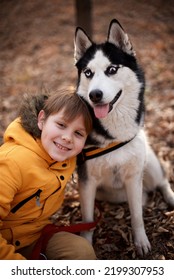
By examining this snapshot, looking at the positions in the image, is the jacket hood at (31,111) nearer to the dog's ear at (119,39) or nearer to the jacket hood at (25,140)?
the jacket hood at (25,140)

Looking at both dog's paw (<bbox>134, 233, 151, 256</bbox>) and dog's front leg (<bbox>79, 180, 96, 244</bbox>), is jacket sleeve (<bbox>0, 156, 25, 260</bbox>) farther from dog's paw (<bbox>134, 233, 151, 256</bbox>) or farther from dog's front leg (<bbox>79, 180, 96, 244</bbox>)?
dog's paw (<bbox>134, 233, 151, 256</bbox>)

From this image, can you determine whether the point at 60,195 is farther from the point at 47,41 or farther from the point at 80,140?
the point at 47,41

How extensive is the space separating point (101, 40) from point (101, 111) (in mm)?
4136

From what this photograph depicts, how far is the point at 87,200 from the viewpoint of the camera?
8.74 ft

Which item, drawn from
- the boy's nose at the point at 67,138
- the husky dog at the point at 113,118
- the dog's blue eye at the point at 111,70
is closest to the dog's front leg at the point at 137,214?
the husky dog at the point at 113,118

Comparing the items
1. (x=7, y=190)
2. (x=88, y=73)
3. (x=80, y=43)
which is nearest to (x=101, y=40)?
(x=80, y=43)

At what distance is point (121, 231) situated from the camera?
9.37 ft

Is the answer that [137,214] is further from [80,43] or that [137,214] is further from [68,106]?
[80,43]

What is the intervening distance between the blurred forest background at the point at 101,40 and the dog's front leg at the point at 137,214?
66 millimetres

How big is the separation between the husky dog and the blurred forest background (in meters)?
0.21

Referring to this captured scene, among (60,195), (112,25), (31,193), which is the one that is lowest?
(60,195)

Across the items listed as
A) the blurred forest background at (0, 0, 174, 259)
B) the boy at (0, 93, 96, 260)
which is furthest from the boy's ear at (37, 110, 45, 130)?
the blurred forest background at (0, 0, 174, 259)
